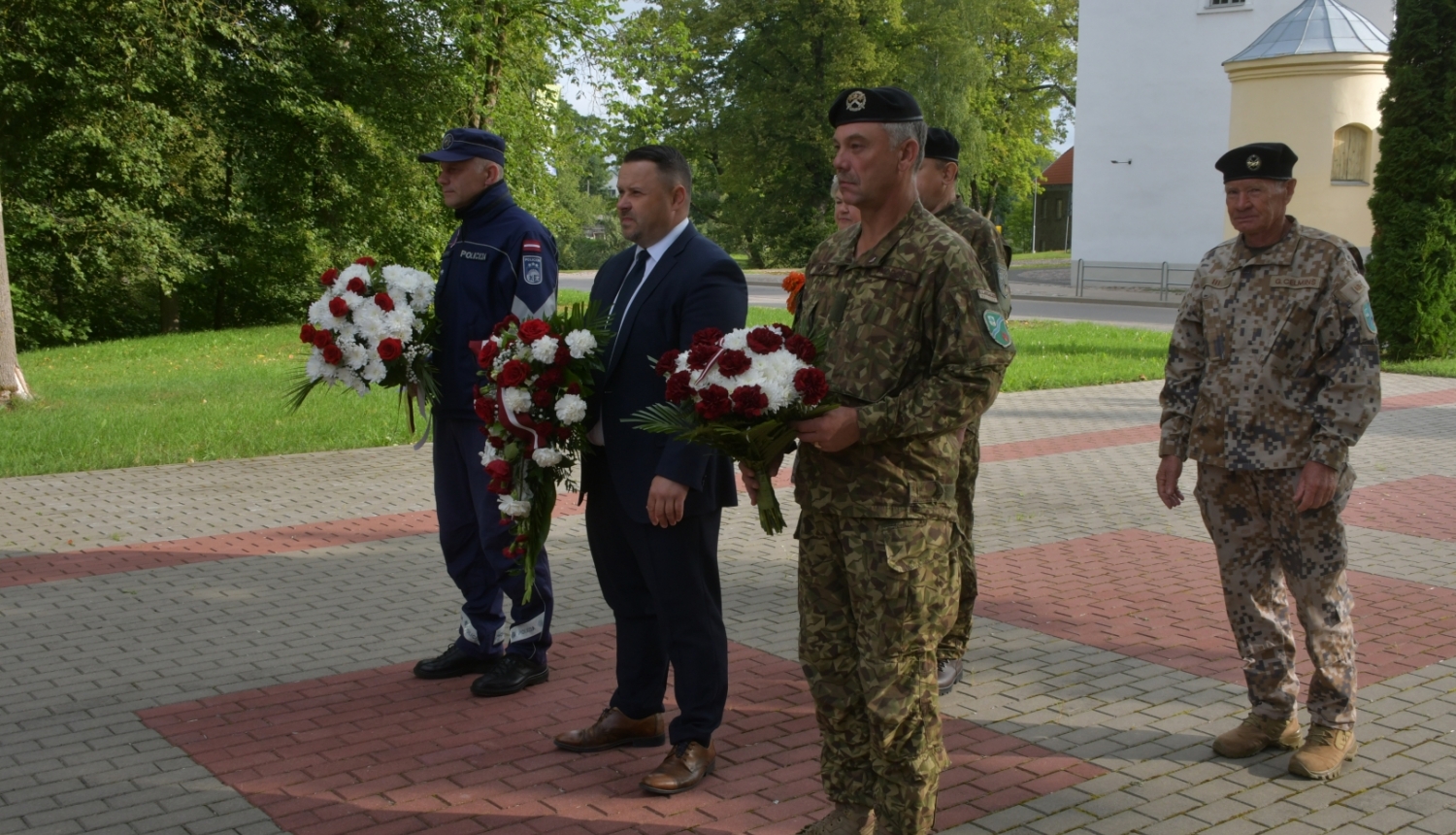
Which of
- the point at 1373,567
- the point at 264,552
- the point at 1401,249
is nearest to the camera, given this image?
the point at 1373,567

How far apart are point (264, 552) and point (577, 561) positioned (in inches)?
77.6

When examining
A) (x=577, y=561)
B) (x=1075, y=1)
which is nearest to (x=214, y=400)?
(x=577, y=561)

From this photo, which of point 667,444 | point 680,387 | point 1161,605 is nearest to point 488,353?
point 667,444

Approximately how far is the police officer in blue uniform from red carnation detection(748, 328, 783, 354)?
1.85 meters

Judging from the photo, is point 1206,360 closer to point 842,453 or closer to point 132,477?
point 842,453

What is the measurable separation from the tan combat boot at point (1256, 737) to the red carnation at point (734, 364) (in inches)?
99.0

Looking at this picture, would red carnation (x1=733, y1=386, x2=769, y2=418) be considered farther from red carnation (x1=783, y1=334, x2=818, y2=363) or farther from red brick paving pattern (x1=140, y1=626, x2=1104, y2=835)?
red brick paving pattern (x1=140, y1=626, x2=1104, y2=835)

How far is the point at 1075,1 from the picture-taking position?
61.8m

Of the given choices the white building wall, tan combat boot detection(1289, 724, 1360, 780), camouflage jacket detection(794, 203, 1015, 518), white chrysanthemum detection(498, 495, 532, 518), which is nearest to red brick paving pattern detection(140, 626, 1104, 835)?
tan combat boot detection(1289, 724, 1360, 780)

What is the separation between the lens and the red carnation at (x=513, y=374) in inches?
168

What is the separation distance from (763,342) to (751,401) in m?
0.21

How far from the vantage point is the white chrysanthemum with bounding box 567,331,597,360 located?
4.27 metres

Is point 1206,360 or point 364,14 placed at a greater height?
point 364,14

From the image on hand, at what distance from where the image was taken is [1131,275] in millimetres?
37625
